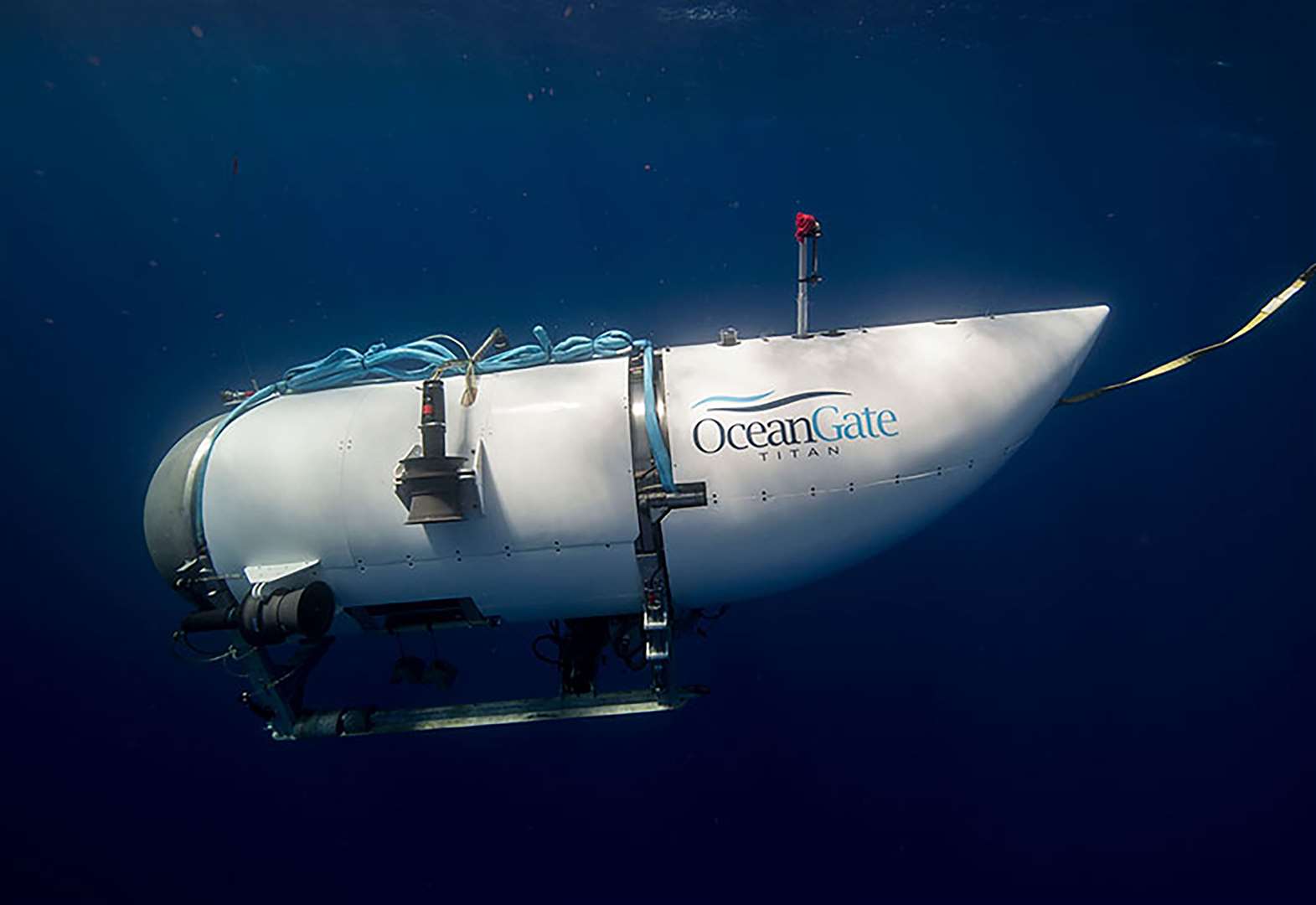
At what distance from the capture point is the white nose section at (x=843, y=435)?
234 cm

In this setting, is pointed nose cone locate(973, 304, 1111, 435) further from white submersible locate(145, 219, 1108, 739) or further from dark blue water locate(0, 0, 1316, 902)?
dark blue water locate(0, 0, 1316, 902)

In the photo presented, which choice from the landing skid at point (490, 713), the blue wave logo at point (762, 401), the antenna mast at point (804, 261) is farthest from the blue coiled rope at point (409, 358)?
the landing skid at point (490, 713)

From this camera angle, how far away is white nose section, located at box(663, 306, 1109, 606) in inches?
92.2

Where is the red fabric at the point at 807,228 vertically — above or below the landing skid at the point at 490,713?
above

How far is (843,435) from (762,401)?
36 centimetres

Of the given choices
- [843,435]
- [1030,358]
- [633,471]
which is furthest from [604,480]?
[1030,358]

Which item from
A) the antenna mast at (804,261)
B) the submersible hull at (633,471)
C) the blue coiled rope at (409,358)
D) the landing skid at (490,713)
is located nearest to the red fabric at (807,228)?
the antenna mast at (804,261)

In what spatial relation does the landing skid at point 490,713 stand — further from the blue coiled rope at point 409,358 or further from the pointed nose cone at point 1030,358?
the pointed nose cone at point 1030,358

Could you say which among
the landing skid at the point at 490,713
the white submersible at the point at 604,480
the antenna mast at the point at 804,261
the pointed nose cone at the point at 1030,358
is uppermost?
the antenna mast at the point at 804,261

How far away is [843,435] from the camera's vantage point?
2.34 metres

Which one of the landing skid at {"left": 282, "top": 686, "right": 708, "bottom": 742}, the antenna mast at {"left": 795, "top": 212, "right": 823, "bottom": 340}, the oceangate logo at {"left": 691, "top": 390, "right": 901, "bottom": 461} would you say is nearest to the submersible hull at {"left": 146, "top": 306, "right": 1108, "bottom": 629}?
the oceangate logo at {"left": 691, "top": 390, "right": 901, "bottom": 461}

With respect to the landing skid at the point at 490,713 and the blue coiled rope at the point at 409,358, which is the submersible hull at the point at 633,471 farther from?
the landing skid at the point at 490,713

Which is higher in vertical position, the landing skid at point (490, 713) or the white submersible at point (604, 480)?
the white submersible at point (604, 480)

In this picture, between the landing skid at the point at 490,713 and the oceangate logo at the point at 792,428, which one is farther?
the landing skid at the point at 490,713
